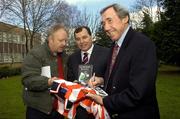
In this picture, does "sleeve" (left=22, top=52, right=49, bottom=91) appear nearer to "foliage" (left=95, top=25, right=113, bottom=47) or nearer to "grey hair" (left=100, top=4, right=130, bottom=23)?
"grey hair" (left=100, top=4, right=130, bottom=23)

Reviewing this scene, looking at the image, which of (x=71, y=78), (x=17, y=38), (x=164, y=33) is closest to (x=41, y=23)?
(x=164, y=33)

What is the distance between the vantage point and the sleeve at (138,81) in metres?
3.66

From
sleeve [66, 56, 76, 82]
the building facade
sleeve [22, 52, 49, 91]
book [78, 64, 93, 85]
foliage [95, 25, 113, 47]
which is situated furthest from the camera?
the building facade

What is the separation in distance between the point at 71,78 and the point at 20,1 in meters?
53.6

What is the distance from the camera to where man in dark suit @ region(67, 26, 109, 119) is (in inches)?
214

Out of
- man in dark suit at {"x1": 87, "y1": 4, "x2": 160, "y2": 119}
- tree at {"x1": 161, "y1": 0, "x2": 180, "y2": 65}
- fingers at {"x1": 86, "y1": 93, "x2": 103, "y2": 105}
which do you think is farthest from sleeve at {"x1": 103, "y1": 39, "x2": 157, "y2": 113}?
tree at {"x1": 161, "y1": 0, "x2": 180, "y2": 65}

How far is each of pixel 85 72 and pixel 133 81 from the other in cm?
163

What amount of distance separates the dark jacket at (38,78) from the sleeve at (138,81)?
5.81ft

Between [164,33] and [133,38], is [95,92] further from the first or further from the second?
[164,33]

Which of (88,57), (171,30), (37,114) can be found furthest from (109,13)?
(171,30)

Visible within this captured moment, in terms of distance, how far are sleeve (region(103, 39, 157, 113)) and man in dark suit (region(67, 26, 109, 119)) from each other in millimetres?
1552

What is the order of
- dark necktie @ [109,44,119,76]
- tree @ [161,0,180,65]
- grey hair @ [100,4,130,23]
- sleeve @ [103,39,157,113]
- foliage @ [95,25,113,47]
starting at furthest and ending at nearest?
foliage @ [95,25,113,47] < tree @ [161,0,180,65] < dark necktie @ [109,44,119,76] < grey hair @ [100,4,130,23] < sleeve @ [103,39,157,113]

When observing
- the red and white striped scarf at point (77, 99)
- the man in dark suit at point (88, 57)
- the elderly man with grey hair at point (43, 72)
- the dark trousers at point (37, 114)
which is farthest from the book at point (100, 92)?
the dark trousers at point (37, 114)

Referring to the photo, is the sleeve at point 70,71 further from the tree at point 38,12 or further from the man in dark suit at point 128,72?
the tree at point 38,12
